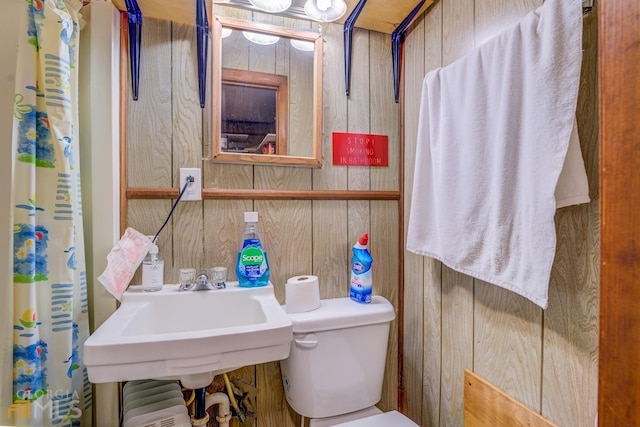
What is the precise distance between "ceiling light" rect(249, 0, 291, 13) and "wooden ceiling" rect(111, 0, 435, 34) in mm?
219

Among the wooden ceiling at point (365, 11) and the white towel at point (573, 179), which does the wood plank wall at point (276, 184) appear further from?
the white towel at point (573, 179)

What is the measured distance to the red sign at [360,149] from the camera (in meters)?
1.26

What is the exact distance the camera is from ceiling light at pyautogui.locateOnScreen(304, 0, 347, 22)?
3.79 ft

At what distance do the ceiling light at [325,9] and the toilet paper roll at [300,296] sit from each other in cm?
100

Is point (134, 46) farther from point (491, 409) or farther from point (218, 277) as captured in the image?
point (491, 409)

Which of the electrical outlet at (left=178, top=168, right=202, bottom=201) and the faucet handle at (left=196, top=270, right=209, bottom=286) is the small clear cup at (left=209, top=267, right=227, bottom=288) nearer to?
the faucet handle at (left=196, top=270, right=209, bottom=286)

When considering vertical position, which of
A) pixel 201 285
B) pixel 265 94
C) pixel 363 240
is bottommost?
pixel 201 285

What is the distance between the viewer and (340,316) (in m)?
1.06

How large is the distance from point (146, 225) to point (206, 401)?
2.04 feet

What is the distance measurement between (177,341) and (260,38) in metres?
1.06

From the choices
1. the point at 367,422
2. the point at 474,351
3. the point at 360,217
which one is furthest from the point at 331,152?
the point at 367,422

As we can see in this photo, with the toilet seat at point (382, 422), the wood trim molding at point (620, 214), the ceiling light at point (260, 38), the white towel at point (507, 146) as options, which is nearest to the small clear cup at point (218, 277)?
the toilet seat at point (382, 422)

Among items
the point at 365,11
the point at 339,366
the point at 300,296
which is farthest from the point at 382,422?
the point at 365,11

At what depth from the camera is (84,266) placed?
922mm
